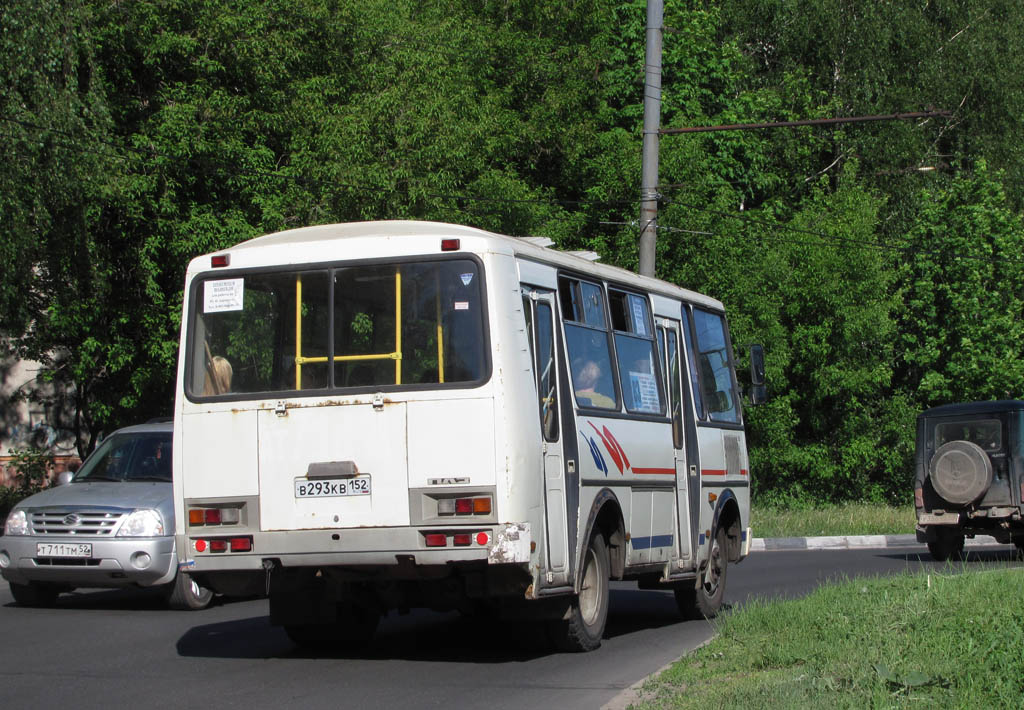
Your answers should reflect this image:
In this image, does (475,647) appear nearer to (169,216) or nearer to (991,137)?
(169,216)

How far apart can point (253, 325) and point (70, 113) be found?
11.2 meters

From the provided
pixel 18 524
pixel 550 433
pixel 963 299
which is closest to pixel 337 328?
pixel 550 433

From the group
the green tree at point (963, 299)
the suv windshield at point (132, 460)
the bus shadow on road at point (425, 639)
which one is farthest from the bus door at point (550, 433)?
the green tree at point (963, 299)

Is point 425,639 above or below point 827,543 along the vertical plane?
below

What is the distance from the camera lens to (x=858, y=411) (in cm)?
3181

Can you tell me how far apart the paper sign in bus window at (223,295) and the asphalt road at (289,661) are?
252cm

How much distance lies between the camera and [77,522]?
1355 cm

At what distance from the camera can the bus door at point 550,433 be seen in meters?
9.45

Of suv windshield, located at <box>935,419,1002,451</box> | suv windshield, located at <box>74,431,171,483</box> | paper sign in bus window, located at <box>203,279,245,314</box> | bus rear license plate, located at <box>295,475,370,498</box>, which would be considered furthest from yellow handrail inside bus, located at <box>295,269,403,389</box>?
suv windshield, located at <box>935,419,1002,451</box>

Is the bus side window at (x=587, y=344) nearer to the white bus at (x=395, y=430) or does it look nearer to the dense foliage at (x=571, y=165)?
the white bus at (x=395, y=430)

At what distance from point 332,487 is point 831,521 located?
19847 mm

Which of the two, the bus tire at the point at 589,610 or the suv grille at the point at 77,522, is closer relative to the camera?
the bus tire at the point at 589,610

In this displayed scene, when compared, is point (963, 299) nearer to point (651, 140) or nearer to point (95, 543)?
point (651, 140)

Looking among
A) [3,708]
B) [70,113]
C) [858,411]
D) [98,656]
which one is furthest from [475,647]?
[858,411]
